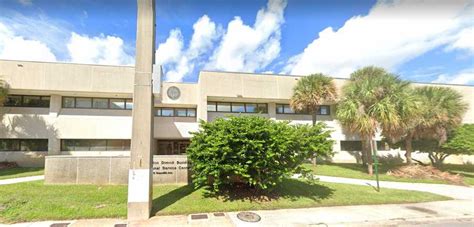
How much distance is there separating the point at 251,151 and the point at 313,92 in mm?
10990

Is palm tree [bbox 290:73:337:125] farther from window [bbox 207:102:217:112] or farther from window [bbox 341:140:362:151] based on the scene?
window [bbox 207:102:217:112]

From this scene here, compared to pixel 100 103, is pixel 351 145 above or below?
below

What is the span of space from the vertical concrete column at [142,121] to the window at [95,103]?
12510 mm

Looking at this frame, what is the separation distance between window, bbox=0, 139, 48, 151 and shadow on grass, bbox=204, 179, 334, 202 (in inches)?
619

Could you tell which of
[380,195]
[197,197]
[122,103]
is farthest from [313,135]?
[122,103]

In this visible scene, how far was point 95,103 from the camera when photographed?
1755 centimetres

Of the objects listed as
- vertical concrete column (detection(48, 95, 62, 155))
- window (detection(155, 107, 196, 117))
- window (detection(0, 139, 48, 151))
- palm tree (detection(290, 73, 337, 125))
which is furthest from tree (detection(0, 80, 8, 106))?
palm tree (detection(290, 73, 337, 125))

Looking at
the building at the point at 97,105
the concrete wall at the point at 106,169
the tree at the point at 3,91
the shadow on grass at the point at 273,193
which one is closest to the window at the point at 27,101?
the building at the point at 97,105

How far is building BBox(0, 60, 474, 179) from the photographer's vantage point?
16.0m

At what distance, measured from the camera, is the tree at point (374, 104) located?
13328mm

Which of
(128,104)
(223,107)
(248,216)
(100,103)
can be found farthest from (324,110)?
(100,103)

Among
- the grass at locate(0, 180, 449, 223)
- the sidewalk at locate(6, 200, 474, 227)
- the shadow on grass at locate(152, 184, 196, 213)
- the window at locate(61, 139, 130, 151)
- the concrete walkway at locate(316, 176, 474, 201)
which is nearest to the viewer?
the sidewalk at locate(6, 200, 474, 227)

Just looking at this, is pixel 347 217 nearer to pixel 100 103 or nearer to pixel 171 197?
pixel 171 197

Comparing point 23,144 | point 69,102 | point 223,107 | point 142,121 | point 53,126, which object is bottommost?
point 23,144
